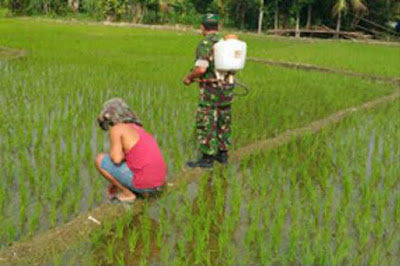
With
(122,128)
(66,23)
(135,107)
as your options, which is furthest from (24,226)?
(66,23)

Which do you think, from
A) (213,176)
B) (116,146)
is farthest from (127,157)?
(213,176)

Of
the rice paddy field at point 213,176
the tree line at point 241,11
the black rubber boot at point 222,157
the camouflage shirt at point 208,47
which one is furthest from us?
the tree line at point 241,11

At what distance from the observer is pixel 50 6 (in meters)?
26.2

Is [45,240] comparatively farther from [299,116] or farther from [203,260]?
[299,116]

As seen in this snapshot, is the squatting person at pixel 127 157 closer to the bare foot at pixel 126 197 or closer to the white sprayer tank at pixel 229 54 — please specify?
the bare foot at pixel 126 197

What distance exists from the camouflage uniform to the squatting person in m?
0.98

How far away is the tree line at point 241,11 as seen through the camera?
20.6 metres

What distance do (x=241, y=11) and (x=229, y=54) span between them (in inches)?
787

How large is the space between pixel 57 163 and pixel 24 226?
1208 millimetres

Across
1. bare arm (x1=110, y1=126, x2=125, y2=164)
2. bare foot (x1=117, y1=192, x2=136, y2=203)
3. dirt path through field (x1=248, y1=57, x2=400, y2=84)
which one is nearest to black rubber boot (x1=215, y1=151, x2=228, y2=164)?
bare foot (x1=117, y1=192, x2=136, y2=203)

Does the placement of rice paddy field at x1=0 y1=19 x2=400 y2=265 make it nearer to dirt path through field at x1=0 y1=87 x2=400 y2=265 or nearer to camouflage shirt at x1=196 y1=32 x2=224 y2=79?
dirt path through field at x1=0 y1=87 x2=400 y2=265

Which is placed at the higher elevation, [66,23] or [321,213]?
[66,23]

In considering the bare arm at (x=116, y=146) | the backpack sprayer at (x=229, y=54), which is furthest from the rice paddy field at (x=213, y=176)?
the backpack sprayer at (x=229, y=54)

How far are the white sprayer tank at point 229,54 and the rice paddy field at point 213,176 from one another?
99 centimetres
